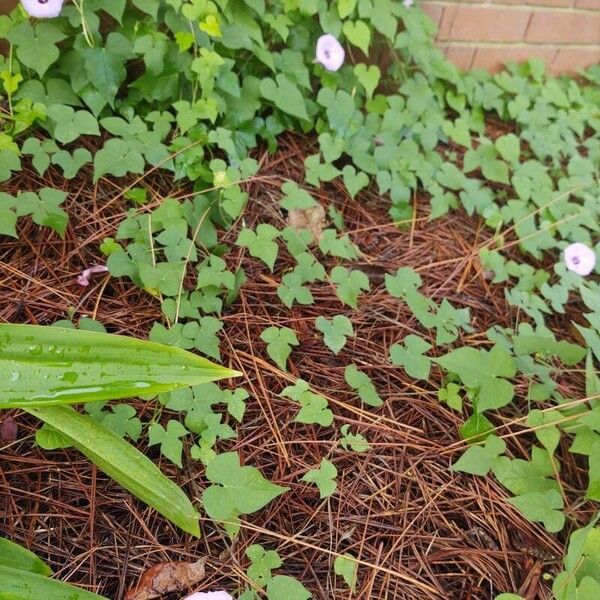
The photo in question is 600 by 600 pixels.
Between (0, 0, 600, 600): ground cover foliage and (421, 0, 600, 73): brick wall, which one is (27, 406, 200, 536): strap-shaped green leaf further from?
(421, 0, 600, 73): brick wall

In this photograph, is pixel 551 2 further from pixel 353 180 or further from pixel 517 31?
pixel 353 180

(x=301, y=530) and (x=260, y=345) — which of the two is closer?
(x=301, y=530)

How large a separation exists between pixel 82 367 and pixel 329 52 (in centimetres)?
122

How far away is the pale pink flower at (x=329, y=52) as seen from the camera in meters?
1.68

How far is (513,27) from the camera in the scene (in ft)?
6.93

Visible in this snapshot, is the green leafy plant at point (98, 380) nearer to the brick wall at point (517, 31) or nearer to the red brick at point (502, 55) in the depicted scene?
the brick wall at point (517, 31)

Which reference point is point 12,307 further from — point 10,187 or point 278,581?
point 278,581

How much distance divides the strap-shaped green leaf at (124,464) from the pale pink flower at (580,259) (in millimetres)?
1260

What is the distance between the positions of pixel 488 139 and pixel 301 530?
4.84ft

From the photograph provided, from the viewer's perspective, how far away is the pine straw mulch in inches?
40.3

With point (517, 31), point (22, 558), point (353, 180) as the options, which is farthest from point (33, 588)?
point (517, 31)

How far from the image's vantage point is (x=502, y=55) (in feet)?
7.09

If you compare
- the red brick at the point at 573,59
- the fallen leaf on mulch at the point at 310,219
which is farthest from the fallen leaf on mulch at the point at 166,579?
the red brick at the point at 573,59

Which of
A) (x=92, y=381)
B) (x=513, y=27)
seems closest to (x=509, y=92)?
(x=513, y=27)
